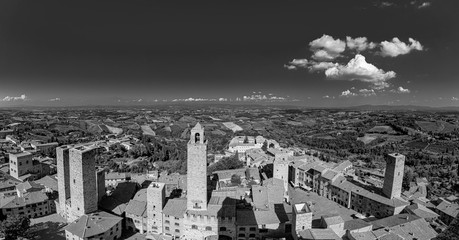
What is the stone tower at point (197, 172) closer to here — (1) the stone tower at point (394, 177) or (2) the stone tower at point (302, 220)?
(2) the stone tower at point (302, 220)

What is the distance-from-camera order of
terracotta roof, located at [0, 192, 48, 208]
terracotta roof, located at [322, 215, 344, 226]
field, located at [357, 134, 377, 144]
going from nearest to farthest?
terracotta roof, located at [322, 215, 344, 226] < terracotta roof, located at [0, 192, 48, 208] < field, located at [357, 134, 377, 144]

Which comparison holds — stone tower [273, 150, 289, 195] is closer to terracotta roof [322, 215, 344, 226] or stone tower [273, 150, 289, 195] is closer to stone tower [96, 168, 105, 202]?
terracotta roof [322, 215, 344, 226]

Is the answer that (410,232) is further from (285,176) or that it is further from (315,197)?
(285,176)

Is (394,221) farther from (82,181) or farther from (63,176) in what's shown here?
(63,176)

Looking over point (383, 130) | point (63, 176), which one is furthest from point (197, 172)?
point (383, 130)

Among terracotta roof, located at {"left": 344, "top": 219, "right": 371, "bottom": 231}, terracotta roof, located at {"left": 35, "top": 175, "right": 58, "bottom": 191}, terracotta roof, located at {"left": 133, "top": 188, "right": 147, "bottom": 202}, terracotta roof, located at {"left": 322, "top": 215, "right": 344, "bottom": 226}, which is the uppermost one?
terracotta roof, located at {"left": 322, "top": 215, "right": 344, "bottom": 226}

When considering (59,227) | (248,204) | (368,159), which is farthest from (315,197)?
(368,159)

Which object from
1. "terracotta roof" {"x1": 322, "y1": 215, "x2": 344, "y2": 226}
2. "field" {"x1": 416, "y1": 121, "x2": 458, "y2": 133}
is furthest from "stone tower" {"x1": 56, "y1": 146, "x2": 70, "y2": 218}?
"field" {"x1": 416, "y1": 121, "x2": 458, "y2": 133}

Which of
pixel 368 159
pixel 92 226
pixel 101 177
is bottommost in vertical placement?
pixel 368 159
